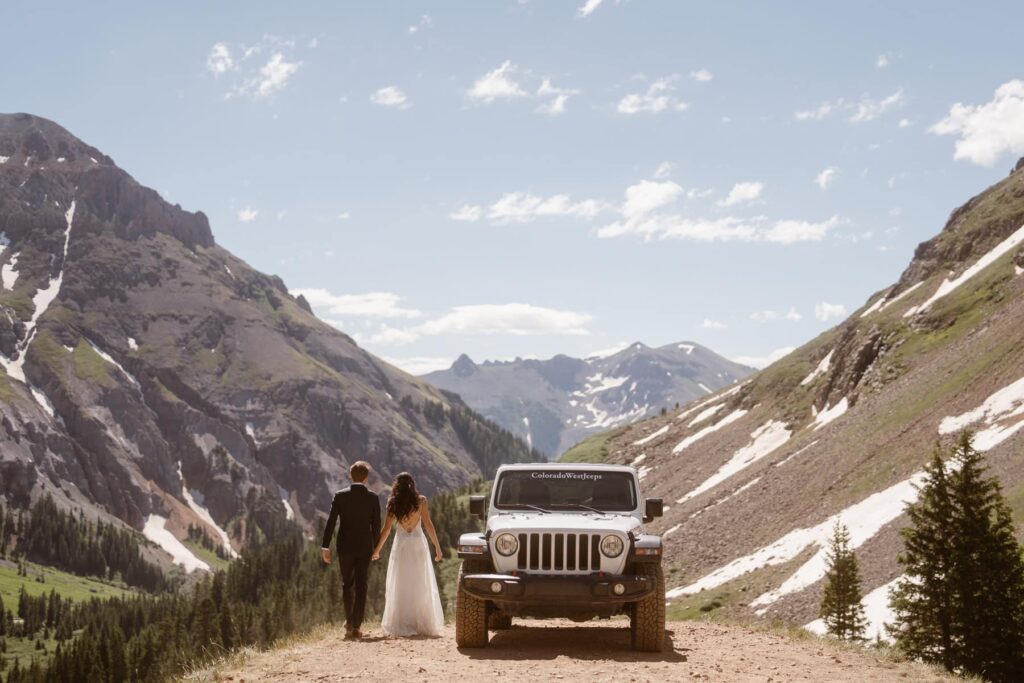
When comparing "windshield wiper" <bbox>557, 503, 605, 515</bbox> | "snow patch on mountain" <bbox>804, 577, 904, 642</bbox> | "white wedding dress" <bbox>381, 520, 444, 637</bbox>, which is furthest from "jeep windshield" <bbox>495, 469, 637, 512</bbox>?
"snow patch on mountain" <bbox>804, 577, 904, 642</bbox>

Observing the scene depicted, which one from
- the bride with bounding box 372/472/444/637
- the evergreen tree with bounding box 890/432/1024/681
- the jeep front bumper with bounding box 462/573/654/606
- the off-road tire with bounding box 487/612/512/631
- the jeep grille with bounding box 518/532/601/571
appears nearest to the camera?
the jeep front bumper with bounding box 462/573/654/606

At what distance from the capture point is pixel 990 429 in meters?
59.8

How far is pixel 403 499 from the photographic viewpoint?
18.7 metres

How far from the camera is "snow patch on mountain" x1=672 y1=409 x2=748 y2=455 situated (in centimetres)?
13450

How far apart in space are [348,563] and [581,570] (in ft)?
17.1

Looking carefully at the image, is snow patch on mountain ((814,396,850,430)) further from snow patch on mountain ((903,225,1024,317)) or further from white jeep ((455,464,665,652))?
white jeep ((455,464,665,652))

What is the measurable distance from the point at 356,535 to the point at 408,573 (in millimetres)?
1375

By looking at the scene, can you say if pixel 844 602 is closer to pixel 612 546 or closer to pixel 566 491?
pixel 566 491

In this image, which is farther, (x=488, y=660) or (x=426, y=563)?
(x=426, y=563)

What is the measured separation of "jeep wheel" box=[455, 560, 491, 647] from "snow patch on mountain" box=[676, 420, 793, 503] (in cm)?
8652

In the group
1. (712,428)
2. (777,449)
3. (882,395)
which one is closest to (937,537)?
(882,395)

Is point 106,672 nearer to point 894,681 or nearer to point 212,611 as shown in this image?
point 212,611

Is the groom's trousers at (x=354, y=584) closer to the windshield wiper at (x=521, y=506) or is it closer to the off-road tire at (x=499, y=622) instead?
the off-road tire at (x=499, y=622)

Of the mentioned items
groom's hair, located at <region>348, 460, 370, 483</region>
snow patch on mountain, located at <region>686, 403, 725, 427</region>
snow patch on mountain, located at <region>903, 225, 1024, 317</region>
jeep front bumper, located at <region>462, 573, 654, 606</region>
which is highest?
snow patch on mountain, located at <region>903, 225, 1024, 317</region>
